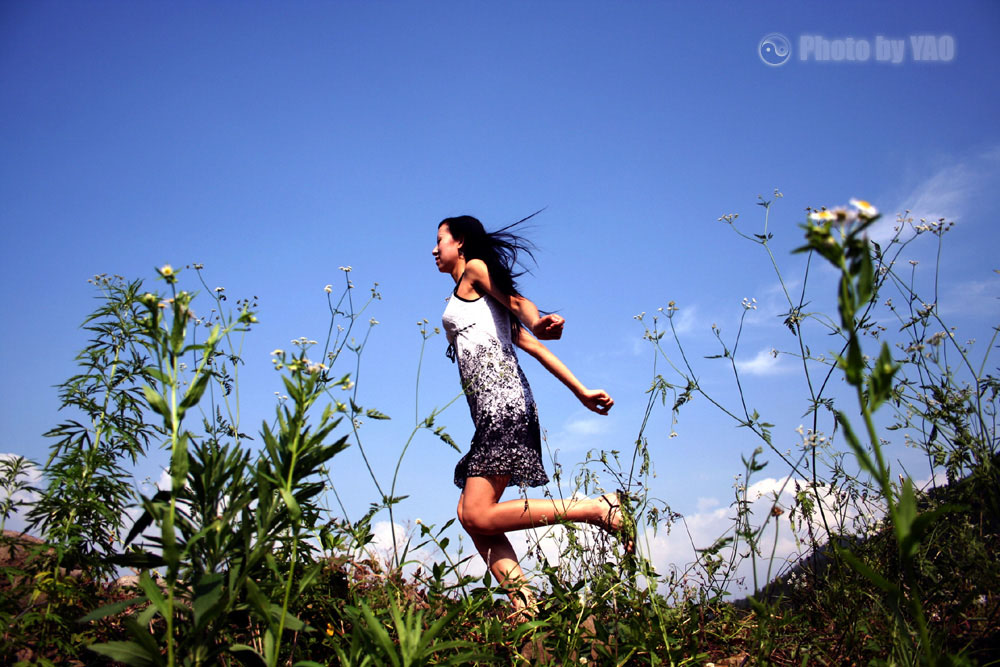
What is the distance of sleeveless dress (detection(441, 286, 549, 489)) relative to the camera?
138 inches

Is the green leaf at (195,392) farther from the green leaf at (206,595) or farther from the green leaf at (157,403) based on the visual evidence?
the green leaf at (206,595)

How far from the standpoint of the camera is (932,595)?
246cm

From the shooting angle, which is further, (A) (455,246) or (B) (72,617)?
(A) (455,246)

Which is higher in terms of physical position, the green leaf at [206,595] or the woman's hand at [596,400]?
the woman's hand at [596,400]

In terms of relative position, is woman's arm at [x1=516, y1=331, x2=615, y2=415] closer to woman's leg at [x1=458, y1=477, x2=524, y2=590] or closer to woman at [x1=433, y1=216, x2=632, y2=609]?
woman at [x1=433, y1=216, x2=632, y2=609]

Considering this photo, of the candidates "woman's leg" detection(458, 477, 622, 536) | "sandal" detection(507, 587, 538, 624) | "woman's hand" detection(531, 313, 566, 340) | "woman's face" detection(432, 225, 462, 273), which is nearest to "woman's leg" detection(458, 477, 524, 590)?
"woman's leg" detection(458, 477, 622, 536)

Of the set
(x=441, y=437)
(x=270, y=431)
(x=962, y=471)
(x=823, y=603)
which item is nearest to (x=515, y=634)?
(x=441, y=437)

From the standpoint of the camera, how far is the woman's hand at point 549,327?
12.0 ft

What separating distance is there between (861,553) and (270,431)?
249 centimetres

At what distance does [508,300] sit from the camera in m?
3.92

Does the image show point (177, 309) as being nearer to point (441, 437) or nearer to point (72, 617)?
point (441, 437)

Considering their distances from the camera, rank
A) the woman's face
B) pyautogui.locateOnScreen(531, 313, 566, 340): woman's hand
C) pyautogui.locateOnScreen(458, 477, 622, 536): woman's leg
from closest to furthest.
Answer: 1. pyautogui.locateOnScreen(458, 477, 622, 536): woman's leg
2. pyautogui.locateOnScreen(531, 313, 566, 340): woman's hand
3. the woman's face

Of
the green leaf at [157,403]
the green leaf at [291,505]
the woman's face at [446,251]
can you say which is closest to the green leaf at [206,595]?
the green leaf at [291,505]

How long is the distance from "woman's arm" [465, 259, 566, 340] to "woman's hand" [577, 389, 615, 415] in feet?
1.20
